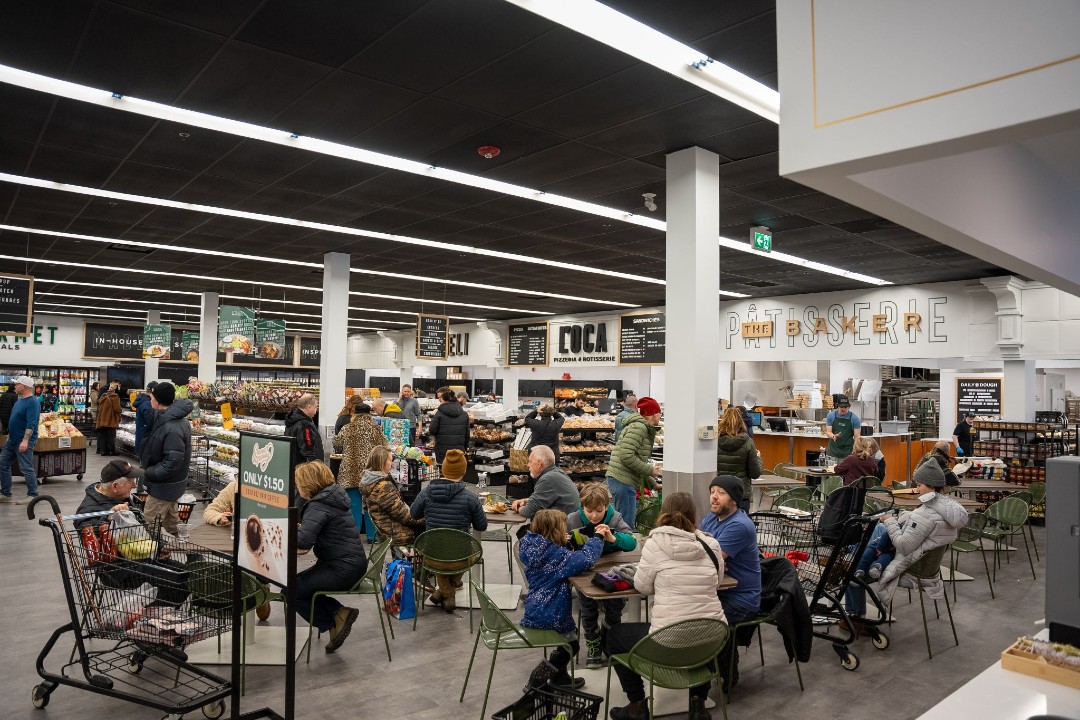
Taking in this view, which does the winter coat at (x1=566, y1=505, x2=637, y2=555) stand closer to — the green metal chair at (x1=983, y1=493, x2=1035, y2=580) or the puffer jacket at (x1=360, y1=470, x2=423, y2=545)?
the puffer jacket at (x1=360, y1=470, x2=423, y2=545)

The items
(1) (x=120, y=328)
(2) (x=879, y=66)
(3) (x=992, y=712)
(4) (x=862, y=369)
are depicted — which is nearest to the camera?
(2) (x=879, y=66)

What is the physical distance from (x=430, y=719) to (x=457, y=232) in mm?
6943

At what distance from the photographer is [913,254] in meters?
10.2

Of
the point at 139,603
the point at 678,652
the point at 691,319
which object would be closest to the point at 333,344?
the point at 691,319

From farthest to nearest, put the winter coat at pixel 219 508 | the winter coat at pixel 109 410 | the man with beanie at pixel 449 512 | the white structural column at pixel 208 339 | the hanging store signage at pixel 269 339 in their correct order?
1. the white structural column at pixel 208 339
2. the winter coat at pixel 109 410
3. the hanging store signage at pixel 269 339
4. the man with beanie at pixel 449 512
5. the winter coat at pixel 219 508

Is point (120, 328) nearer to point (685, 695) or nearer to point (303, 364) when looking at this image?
point (303, 364)

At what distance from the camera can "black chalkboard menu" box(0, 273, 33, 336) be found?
1014 cm

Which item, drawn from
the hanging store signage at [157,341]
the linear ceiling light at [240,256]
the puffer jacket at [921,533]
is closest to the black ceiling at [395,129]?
the linear ceiling light at [240,256]

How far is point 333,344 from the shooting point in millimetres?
11047

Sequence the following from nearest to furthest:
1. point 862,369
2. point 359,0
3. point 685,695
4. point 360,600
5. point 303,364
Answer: point 359,0 → point 685,695 → point 360,600 → point 862,369 → point 303,364

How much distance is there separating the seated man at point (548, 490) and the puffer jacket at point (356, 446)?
2.89 metres

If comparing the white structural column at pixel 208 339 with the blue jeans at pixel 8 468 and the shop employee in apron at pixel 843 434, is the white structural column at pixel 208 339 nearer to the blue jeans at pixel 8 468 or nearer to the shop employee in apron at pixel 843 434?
the blue jeans at pixel 8 468

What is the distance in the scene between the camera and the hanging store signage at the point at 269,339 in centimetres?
1393

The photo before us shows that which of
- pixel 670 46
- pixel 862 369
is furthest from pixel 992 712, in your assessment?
pixel 862 369
